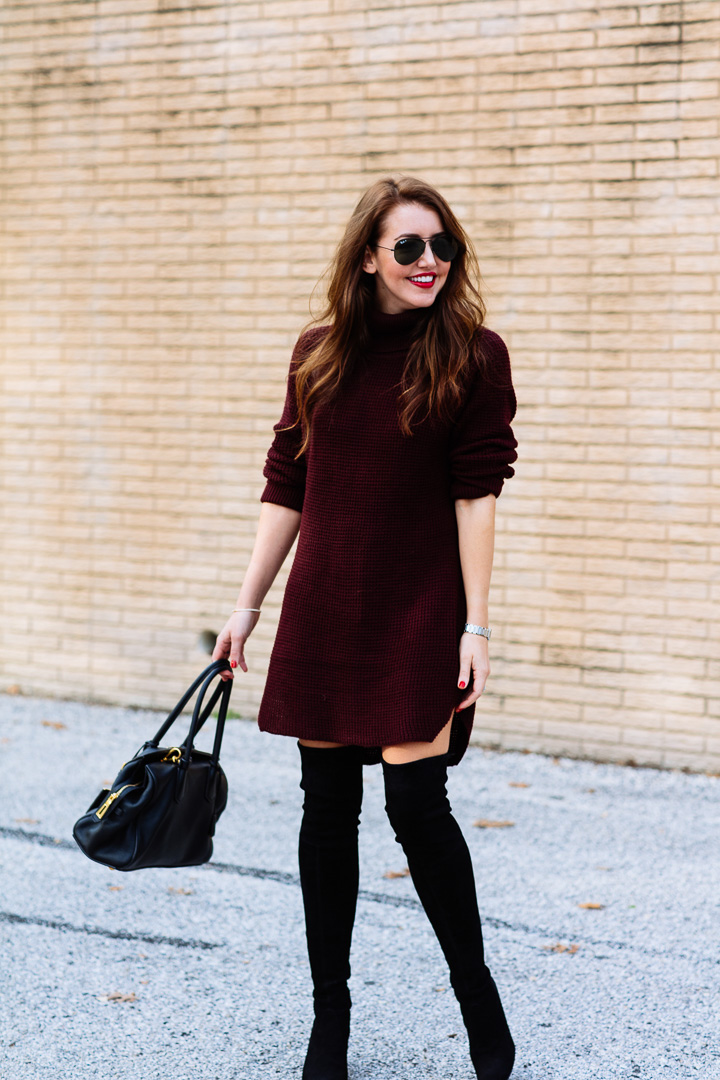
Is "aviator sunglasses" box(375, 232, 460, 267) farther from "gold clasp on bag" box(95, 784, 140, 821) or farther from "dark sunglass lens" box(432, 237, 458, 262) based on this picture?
"gold clasp on bag" box(95, 784, 140, 821)

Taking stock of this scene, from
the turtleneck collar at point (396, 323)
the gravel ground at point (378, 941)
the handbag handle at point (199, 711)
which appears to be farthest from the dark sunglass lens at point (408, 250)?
the gravel ground at point (378, 941)

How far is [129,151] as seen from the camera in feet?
20.6

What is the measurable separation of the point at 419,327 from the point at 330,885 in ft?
4.18

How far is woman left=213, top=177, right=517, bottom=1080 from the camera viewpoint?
2420 millimetres

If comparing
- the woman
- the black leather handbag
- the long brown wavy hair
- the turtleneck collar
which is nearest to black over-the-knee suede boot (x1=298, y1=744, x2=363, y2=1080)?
the woman

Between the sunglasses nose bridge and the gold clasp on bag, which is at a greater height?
the sunglasses nose bridge

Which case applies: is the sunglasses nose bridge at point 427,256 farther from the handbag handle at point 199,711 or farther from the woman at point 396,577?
the handbag handle at point 199,711

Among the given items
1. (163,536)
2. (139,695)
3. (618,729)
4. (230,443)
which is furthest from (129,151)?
(618,729)

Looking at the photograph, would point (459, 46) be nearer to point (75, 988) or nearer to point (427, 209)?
point (427, 209)

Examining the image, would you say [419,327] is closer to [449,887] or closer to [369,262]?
[369,262]

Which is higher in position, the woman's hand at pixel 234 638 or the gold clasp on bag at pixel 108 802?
the woman's hand at pixel 234 638

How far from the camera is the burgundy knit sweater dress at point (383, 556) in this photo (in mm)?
2428

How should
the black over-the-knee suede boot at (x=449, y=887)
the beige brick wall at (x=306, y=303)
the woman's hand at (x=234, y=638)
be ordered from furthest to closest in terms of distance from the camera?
1. the beige brick wall at (x=306, y=303)
2. the woman's hand at (x=234, y=638)
3. the black over-the-knee suede boot at (x=449, y=887)

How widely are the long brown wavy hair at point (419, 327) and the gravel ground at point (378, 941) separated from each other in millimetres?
1500
